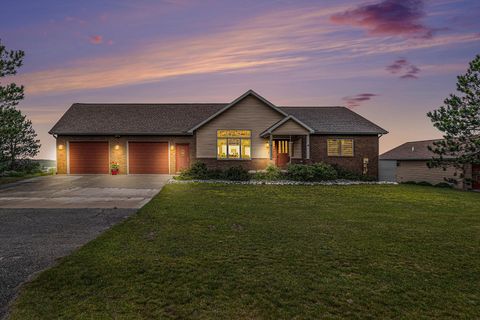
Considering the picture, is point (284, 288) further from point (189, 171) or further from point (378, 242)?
point (189, 171)

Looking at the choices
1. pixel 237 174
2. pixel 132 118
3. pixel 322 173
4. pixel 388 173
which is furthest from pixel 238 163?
pixel 388 173

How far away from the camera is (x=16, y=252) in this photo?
5109 millimetres

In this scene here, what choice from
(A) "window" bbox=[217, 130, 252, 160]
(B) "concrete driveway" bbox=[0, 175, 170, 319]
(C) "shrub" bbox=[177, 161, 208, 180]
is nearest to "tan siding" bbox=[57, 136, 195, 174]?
(A) "window" bbox=[217, 130, 252, 160]

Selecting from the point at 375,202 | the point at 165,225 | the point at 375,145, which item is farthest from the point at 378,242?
the point at 375,145

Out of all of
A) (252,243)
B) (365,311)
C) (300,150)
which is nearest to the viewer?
(365,311)

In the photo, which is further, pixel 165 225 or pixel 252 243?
pixel 165 225

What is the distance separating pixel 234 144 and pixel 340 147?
7835 mm

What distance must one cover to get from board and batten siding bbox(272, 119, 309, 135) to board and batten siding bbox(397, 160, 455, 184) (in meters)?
17.0

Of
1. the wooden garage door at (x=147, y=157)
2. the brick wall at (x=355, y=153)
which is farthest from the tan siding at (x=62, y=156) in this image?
the brick wall at (x=355, y=153)

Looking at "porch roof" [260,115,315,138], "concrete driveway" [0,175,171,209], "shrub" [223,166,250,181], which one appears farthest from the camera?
"porch roof" [260,115,315,138]

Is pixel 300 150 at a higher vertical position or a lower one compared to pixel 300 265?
higher

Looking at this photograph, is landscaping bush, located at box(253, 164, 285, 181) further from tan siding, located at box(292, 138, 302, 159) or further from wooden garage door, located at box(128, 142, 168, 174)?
wooden garage door, located at box(128, 142, 168, 174)

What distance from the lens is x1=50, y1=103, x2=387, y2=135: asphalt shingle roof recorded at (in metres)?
21.1

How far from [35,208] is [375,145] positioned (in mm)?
20439
